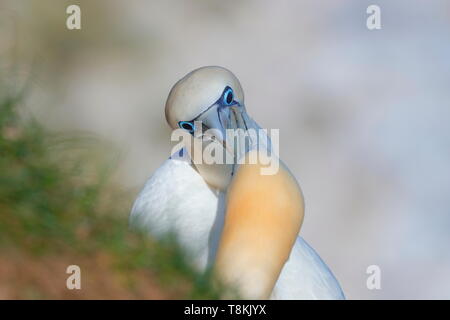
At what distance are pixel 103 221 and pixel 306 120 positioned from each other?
13.9 meters

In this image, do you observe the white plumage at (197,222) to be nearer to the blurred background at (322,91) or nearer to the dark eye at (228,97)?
the dark eye at (228,97)

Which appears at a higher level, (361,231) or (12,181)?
(12,181)

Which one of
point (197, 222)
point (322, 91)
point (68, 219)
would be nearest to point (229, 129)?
point (197, 222)

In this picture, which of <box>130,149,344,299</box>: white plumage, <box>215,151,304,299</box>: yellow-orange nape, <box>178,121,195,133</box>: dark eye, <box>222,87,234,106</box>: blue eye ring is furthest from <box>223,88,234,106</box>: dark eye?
<box>215,151,304,299</box>: yellow-orange nape

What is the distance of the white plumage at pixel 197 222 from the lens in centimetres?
499

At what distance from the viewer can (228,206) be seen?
4.15 meters

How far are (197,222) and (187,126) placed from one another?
65 centimetres

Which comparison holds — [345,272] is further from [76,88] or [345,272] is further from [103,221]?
[103,221]

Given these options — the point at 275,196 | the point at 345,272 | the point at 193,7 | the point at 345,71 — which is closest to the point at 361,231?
the point at 345,272

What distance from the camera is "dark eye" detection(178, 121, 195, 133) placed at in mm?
5758

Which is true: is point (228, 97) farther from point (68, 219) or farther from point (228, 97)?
point (68, 219)

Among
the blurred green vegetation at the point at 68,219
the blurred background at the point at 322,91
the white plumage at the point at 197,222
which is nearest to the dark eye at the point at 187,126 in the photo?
the white plumage at the point at 197,222

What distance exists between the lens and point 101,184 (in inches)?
142

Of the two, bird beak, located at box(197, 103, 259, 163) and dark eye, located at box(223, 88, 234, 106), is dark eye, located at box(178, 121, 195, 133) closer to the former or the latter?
bird beak, located at box(197, 103, 259, 163)
